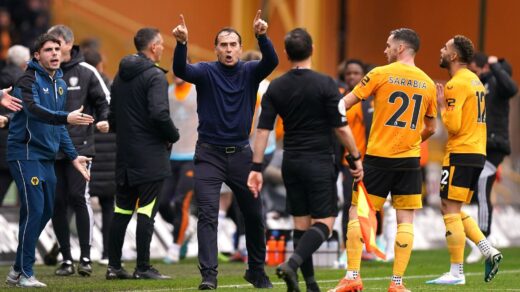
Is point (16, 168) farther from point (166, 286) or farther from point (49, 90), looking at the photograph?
point (166, 286)

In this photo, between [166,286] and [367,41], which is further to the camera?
[367,41]

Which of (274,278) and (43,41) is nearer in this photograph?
(43,41)

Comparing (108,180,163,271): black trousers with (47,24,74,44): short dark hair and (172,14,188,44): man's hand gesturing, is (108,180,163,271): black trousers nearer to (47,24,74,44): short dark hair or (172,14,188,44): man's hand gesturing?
(47,24,74,44): short dark hair

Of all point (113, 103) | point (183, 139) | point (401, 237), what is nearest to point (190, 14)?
point (183, 139)

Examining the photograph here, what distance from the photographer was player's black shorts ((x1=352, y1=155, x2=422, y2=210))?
10.2 meters

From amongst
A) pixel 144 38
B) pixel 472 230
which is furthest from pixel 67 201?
pixel 472 230

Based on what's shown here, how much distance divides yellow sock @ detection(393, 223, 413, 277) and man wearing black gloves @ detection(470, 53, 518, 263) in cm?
392

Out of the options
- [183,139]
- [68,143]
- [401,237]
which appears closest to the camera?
[401,237]

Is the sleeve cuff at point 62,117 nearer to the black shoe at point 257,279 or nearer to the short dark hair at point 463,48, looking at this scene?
the black shoe at point 257,279

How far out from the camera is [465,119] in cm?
1120

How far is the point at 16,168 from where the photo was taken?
10.4 metres

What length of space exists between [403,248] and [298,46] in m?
1.75

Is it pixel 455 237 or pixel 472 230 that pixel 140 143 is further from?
pixel 472 230

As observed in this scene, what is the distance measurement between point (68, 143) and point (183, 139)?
12.6 ft
